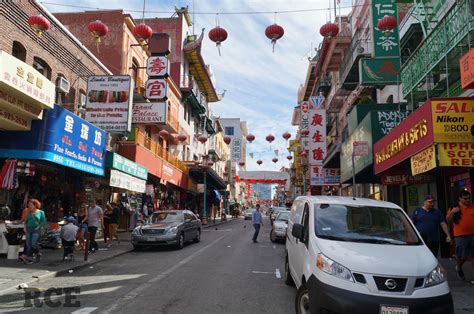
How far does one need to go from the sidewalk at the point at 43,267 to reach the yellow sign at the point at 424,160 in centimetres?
915

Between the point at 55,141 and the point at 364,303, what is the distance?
11.4m

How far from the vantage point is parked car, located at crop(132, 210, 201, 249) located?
14.9 m

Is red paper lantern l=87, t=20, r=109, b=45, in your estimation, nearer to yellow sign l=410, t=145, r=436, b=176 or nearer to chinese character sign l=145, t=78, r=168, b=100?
chinese character sign l=145, t=78, r=168, b=100

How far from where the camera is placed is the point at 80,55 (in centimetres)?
1859

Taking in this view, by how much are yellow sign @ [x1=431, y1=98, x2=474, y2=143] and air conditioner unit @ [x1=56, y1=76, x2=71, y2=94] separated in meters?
13.5

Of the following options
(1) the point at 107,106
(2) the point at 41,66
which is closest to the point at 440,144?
(1) the point at 107,106

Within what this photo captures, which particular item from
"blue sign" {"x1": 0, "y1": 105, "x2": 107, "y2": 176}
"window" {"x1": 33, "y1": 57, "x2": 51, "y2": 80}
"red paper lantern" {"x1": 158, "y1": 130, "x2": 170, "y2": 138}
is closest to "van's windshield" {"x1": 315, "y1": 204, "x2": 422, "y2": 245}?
"blue sign" {"x1": 0, "y1": 105, "x2": 107, "y2": 176}

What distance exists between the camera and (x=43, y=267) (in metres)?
10.4

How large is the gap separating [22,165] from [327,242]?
10410mm

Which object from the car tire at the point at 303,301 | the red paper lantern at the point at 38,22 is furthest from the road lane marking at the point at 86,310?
the red paper lantern at the point at 38,22

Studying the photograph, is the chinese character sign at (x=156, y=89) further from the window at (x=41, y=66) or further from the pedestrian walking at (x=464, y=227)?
the pedestrian walking at (x=464, y=227)

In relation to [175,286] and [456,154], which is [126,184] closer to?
→ [175,286]

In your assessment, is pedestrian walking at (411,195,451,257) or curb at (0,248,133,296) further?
pedestrian walking at (411,195,451,257)

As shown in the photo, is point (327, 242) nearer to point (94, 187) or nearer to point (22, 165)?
point (22, 165)
